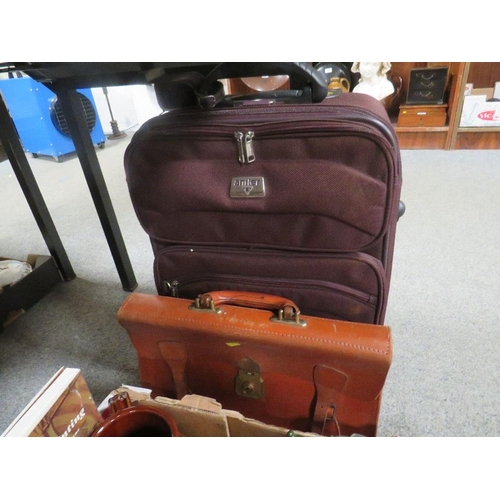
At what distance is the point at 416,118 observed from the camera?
7.00 ft

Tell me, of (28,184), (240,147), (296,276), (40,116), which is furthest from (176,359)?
(40,116)

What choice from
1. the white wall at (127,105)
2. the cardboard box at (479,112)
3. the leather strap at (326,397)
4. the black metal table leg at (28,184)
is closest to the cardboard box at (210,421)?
the leather strap at (326,397)

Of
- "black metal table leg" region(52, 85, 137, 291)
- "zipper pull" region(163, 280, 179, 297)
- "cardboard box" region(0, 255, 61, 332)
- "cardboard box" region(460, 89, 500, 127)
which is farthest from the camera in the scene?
"cardboard box" region(460, 89, 500, 127)

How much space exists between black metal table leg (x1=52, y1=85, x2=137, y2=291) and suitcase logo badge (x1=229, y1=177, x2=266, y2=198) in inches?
21.8

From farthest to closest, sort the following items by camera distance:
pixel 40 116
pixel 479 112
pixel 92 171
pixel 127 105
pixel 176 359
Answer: pixel 127 105
pixel 40 116
pixel 479 112
pixel 92 171
pixel 176 359

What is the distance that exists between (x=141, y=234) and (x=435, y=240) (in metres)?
1.10

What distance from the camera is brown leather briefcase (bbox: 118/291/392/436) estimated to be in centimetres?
55

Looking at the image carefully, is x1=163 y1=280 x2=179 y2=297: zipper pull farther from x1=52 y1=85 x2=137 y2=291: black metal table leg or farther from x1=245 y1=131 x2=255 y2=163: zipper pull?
x1=52 y1=85 x2=137 y2=291: black metal table leg

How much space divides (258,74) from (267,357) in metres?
0.43

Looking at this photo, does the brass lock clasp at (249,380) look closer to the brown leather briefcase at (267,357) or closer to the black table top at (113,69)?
the brown leather briefcase at (267,357)

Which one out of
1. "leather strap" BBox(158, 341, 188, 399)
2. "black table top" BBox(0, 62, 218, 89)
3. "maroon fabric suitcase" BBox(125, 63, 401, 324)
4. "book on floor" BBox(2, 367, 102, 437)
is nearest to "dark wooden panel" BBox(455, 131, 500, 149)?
"maroon fabric suitcase" BBox(125, 63, 401, 324)

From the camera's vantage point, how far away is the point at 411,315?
39.0 inches

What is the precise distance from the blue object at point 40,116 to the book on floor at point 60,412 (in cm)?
205

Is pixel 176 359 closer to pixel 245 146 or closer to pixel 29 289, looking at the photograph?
pixel 245 146
